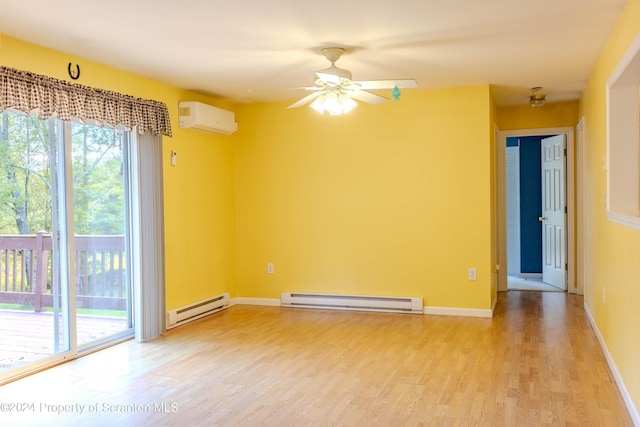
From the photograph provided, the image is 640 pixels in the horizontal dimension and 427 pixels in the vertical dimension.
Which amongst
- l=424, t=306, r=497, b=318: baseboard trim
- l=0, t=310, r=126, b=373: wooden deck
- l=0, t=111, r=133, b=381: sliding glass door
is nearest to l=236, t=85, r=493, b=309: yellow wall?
l=424, t=306, r=497, b=318: baseboard trim

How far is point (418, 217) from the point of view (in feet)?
18.1

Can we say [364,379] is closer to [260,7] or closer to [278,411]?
[278,411]

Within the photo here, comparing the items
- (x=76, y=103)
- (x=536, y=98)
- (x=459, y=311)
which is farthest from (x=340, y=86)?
(x=536, y=98)

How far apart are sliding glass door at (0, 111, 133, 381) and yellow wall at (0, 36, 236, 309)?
1.48ft

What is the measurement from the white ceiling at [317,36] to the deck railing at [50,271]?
1.40 meters

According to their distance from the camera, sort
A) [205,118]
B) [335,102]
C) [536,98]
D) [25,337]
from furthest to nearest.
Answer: [536,98] < [205,118] < [335,102] < [25,337]

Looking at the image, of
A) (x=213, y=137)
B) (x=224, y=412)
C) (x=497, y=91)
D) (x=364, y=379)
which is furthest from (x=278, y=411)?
(x=497, y=91)

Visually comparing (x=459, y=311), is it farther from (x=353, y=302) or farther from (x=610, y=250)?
(x=610, y=250)

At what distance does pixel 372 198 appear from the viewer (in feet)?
18.6

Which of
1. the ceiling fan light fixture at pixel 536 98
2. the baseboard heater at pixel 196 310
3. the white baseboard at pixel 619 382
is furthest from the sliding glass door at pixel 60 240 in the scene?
the ceiling fan light fixture at pixel 536 98

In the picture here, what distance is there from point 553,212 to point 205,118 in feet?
15.1

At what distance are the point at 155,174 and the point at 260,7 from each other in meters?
2.17

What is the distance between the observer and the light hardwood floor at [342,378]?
2.94m

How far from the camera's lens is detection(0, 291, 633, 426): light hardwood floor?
2936 millimetres
